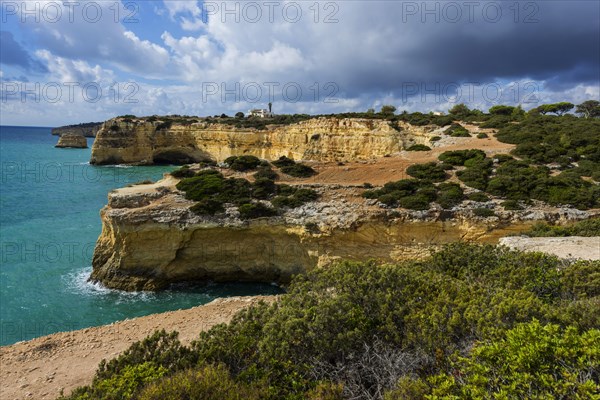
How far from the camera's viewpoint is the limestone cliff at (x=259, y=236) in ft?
57.8

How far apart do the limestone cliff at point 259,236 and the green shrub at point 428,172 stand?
473cm

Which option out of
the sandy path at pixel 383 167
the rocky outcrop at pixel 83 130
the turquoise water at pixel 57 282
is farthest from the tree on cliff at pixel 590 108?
the rocky outcrop at pixel 83 130

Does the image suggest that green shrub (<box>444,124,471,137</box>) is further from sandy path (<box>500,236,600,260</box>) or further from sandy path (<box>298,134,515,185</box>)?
sandy path (<box>500,236,600,260</box>)

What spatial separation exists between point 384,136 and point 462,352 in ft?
117

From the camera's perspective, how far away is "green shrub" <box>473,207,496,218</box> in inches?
682

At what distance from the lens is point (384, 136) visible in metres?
39.3

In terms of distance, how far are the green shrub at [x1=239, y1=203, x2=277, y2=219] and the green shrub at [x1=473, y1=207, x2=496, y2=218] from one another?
10181 millimetres

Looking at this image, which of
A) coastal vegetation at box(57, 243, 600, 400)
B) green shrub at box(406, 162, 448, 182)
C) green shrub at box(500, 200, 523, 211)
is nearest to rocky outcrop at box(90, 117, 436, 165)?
green shrub at box(406, 162, 448, 182)

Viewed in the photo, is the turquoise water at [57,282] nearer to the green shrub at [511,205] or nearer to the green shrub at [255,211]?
the green shrub at [255,211]

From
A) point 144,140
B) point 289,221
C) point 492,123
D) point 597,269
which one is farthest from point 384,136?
point 144,140

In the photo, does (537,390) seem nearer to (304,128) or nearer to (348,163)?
(348,163)

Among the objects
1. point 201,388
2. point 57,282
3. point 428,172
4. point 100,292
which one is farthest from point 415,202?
point 57,282

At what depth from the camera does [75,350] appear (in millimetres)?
11398

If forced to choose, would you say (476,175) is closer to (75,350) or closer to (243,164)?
(243,164)
